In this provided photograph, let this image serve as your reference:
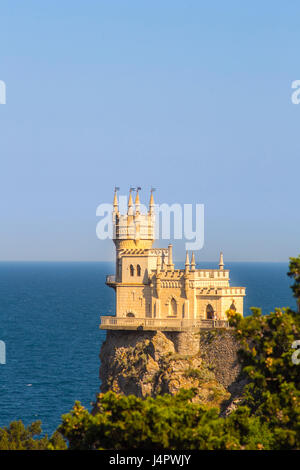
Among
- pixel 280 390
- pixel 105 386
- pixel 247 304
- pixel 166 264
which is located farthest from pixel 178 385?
pixel 247 304

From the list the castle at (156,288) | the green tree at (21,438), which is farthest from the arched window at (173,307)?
the green tree at (21,438)

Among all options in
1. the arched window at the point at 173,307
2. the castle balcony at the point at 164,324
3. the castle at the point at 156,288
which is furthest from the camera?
the arched window at the point at 173,307

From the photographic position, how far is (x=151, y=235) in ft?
316

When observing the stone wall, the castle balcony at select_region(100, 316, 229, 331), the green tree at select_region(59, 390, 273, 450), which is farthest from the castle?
the green tree at select_region(59, 390, 273, 450)

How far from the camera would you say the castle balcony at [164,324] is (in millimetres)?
89188

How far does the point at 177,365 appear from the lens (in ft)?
286

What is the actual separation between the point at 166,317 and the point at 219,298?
Result: 5042 mm

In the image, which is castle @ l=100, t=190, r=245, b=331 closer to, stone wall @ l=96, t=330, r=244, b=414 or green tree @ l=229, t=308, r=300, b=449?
stone wall @ l=96, t=330, r=244, b=414

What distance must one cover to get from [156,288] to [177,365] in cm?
835

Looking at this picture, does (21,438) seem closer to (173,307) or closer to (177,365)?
(177,365)

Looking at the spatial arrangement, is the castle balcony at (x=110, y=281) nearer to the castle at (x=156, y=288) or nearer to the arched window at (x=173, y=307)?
the castle at (x=156, y=288)

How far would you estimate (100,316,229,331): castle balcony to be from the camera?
293 ft

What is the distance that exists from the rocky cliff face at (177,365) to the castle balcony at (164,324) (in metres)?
0.52
